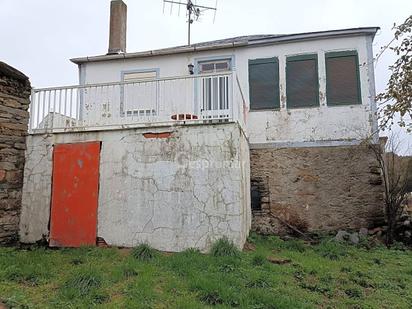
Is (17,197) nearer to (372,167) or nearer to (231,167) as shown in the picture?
(231,167)

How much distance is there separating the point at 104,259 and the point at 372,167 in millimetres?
6612

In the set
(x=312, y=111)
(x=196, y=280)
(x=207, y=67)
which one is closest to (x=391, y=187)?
(x=312, y=111)

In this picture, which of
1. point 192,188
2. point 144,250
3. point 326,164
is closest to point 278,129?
point 326,164

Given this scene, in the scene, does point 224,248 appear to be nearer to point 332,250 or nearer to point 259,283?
point 259,283

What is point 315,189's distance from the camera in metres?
8.73

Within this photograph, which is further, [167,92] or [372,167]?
[372,167]

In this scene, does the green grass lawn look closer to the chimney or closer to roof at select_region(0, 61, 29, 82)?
roof at select_region(0, 61, 29, 82)

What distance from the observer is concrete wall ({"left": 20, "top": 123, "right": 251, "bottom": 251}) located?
20.9 ft

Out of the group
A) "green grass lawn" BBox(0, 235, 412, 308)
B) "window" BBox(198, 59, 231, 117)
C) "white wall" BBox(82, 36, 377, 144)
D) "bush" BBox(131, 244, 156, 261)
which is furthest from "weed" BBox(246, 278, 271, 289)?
"white wall" BBox(82, 36, 377, 144)

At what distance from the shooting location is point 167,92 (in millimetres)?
7547

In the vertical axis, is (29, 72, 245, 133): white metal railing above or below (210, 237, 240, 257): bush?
above

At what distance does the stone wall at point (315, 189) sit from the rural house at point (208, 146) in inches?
1.0

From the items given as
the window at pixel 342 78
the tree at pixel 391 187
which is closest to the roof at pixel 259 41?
the window at pixel 342 78

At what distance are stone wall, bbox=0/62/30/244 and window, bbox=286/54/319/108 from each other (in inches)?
252
